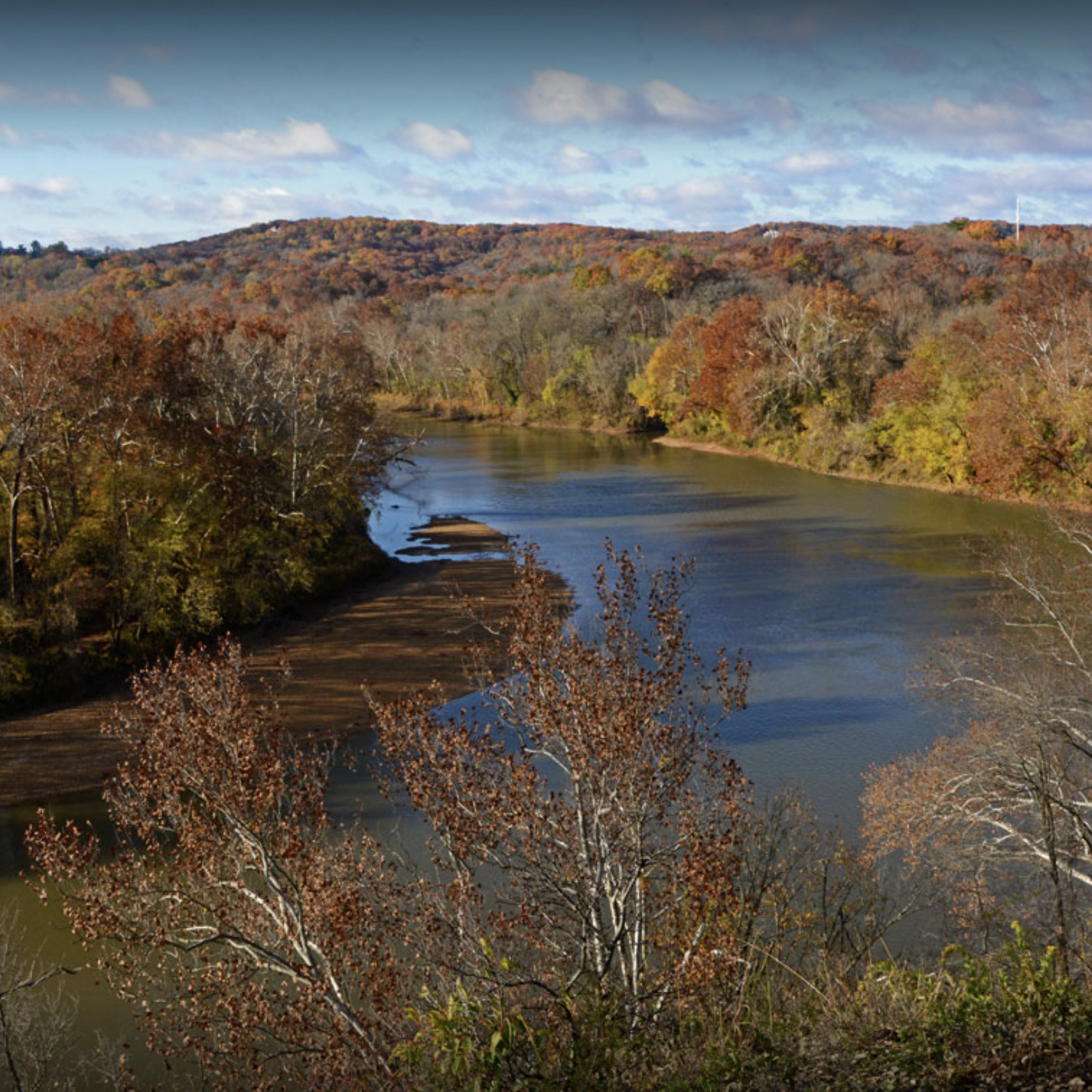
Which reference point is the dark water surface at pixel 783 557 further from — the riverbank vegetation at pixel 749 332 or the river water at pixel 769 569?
the riverbank vegetation at pixel 749 332

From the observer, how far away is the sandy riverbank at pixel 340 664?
70.2ft

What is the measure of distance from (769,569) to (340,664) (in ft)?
48.2

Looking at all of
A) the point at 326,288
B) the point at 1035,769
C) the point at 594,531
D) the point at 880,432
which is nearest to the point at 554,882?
the point at 1035,769

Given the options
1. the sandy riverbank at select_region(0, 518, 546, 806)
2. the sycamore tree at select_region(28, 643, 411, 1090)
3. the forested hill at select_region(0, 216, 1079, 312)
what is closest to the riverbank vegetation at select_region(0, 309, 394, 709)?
the sandy riverbank at select_region(0, 518, 546, 806)

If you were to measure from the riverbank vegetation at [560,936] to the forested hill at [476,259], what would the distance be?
5499cm

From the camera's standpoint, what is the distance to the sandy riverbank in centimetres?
2139

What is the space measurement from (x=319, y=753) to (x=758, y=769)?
879 cm

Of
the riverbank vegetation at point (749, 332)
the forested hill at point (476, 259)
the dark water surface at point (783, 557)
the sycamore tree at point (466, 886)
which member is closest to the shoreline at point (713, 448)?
the riverbank vegetation at point (749, 332)

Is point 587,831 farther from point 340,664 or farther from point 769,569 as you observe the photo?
point 769,569

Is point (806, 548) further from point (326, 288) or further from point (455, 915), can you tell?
point (326, 288)

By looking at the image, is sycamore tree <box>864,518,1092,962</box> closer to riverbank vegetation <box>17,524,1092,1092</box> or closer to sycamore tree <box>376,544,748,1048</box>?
riverbank vegetation <box>17,524,1092,1092</box>

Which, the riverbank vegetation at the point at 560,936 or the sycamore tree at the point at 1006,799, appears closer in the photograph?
the riverbank vegetation at the point at 560,936

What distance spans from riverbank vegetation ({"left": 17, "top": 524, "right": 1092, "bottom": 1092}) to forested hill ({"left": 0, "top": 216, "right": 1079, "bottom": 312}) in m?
55.0

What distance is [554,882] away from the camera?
8617 mm
